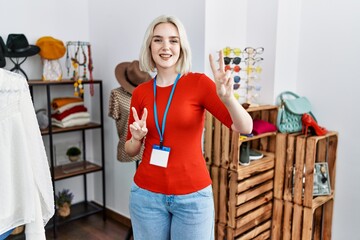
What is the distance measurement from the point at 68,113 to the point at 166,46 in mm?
1756

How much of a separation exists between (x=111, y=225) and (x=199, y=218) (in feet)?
6.28

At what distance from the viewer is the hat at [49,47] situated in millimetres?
2721

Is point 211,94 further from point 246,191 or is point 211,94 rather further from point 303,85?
point 303,85

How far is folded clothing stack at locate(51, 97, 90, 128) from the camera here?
2.89 meters

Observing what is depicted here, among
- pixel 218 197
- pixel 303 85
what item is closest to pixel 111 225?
pixel 218 197

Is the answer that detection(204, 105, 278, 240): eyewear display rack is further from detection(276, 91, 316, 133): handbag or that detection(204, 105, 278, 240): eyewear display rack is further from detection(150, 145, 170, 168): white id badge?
detection(150, 145, 170, 168): white id badge

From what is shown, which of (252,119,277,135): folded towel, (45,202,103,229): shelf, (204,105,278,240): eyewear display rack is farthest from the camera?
(45,202,103,229): shelf

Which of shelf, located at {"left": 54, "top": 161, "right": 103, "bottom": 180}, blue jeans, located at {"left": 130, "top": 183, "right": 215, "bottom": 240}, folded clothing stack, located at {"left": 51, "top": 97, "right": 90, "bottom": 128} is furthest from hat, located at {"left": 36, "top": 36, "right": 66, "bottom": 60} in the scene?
blue jeans, located at {"left": 130, "top": 183, "right": 215, "bottom": 240}

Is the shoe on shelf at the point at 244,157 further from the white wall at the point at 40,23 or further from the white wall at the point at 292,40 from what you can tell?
the white wall at the point at 40,23

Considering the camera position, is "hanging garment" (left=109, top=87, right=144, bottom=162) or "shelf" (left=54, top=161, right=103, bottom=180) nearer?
"hanging garment" (left=109, top=87, right=144, bottom=162)

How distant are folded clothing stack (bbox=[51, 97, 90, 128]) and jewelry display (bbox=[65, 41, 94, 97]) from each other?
0.47 ft

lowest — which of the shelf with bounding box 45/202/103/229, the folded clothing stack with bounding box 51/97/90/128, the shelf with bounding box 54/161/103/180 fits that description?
the shelf with bounding box 45/202/103/229

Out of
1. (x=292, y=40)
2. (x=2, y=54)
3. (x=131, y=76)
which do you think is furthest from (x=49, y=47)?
(x=292, y=40)

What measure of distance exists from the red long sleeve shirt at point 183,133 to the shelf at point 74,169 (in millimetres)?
1629
